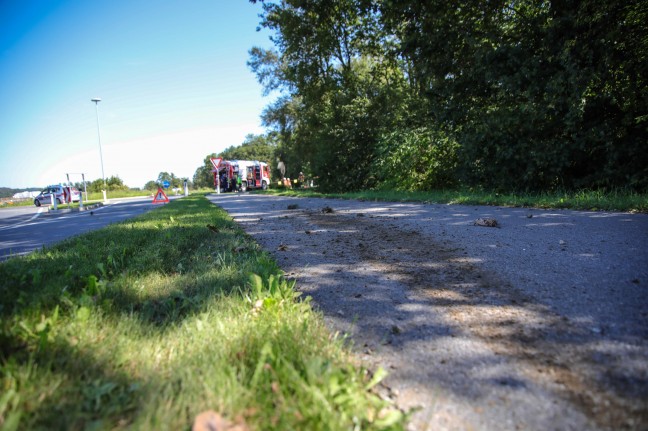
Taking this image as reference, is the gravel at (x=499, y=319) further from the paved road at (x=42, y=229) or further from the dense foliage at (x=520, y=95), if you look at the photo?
the paved road at (x=42, y=229)

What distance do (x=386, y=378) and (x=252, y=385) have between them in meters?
0.61

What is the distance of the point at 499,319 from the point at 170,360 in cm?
185

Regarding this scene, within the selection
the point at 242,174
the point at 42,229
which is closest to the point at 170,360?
the point at 42,229

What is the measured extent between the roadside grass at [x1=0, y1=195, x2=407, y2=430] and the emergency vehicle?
31.9 metres

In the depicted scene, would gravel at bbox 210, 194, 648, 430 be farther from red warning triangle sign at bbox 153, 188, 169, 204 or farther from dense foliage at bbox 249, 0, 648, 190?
red warning triangle sign at bbox 153, 188, 169, 204

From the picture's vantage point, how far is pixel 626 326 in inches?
70.6

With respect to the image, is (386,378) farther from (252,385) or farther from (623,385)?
(623,385)

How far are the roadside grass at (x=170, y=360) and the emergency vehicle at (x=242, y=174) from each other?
3193 cm

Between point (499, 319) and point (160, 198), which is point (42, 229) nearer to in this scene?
point (160, 198)

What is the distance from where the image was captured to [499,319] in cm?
201

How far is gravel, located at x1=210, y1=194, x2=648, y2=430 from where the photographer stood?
51.0 inches

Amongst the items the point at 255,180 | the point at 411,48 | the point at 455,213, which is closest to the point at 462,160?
the point at 411,48

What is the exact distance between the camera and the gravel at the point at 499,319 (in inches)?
51.0

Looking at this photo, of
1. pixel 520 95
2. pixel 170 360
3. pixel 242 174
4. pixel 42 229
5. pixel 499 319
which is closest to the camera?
pixel 170 360
